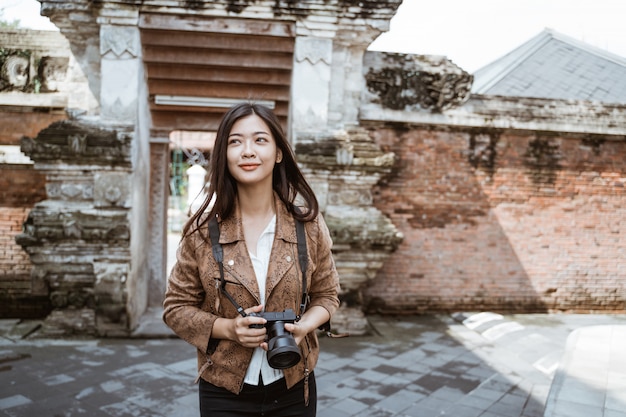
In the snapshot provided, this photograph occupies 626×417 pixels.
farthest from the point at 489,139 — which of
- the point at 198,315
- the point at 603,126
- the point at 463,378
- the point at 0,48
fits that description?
the point at 0,48

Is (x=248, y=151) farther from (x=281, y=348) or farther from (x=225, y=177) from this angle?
(x=281, y=348)

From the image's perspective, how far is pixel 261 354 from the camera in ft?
5.99

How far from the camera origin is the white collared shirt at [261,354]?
1802 millimetres

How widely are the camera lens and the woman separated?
0.03 m

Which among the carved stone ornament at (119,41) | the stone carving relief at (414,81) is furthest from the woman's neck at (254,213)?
the stone carving relief at (414,81)

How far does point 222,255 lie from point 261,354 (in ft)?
1.38

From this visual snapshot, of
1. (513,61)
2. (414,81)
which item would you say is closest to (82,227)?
(414,81)

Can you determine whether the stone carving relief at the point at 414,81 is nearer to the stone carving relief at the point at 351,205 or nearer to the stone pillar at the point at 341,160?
the stone pillar at the point at 341,160

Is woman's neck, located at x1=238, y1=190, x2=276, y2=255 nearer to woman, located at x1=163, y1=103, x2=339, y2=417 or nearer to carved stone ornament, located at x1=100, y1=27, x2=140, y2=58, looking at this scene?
woman, located at x1=163, y1=103, x2=339, y2=417

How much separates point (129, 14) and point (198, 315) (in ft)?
15.7

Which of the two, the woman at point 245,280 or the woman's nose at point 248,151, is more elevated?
the woman's nose at point 248,151

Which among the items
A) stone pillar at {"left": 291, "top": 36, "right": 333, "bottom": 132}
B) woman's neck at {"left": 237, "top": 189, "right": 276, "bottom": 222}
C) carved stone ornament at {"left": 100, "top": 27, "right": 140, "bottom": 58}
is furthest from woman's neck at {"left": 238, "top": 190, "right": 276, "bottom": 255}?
carved stone ornament at {"left": 100, "top": 27, "right": 140, "bottom": 58}

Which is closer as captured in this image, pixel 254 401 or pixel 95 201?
pixel 254 401

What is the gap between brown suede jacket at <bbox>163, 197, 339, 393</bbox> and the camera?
1781 mm
